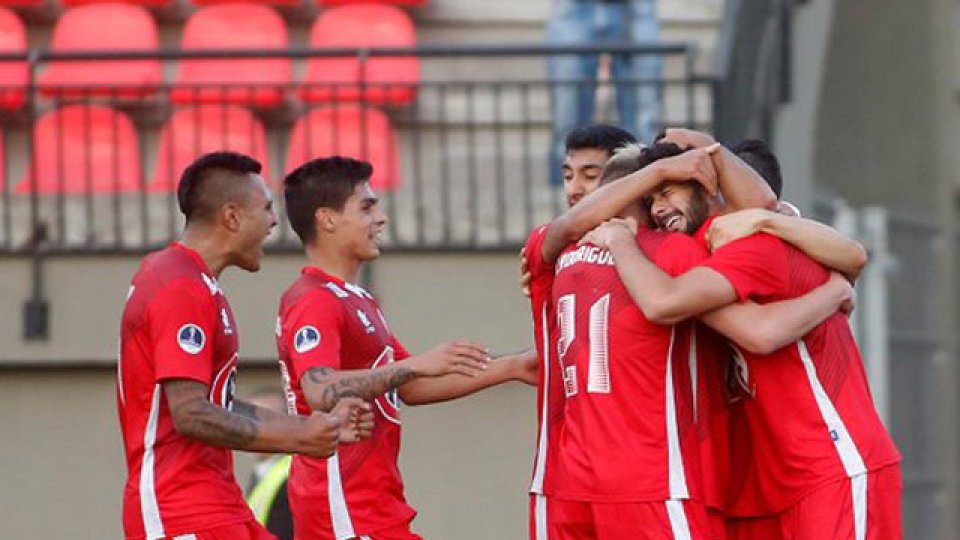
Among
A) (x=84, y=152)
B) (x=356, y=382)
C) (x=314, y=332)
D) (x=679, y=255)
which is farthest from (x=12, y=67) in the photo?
(x=679, y=255)

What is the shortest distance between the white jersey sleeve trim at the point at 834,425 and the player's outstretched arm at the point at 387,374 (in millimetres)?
1046

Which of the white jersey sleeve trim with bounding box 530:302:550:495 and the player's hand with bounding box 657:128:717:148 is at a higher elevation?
the player's hand with bounding box 657:128:717:148

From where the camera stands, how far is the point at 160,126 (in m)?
13.7

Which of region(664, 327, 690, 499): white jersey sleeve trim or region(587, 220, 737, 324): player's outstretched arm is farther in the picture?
region(664, 327, 690, 499): white jersey sleeve trim

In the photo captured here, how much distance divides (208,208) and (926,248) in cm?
1012

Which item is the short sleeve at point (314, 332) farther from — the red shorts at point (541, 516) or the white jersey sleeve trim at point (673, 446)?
the white jersey sleeve trim at point (673, 446)

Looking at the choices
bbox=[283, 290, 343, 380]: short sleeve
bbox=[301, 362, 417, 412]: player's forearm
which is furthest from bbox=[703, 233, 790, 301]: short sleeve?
bbox=[283, 290, 343, 380]: short sleeve

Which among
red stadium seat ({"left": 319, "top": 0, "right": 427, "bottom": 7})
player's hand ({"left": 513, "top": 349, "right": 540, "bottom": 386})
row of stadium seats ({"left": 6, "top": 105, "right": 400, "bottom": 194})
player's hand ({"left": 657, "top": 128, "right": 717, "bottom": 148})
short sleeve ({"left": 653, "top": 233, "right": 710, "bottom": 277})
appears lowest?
player's hand ({"left": 513, "top": 349, "right": 540, "bottom": 386})

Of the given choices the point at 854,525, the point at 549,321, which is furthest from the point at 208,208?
the point at 854,525

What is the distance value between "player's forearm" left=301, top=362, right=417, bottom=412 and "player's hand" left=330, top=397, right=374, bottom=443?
0.74 ft

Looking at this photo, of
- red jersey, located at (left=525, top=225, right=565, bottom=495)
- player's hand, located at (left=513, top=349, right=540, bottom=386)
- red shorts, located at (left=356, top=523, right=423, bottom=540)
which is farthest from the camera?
player's hand, located at (left=513, top=349, right=540, bottom=386)

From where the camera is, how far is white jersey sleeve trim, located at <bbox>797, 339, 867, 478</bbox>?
7.58 metres

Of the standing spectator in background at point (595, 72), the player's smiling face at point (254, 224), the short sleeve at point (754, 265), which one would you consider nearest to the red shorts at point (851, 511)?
the short sleeve at point (754, 265)

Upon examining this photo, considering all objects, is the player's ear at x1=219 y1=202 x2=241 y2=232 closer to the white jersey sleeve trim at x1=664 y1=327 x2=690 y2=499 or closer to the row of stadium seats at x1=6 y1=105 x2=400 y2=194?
the white jersey sleeve trim at x1=664 y1=327 x2=690 y2=499
